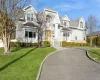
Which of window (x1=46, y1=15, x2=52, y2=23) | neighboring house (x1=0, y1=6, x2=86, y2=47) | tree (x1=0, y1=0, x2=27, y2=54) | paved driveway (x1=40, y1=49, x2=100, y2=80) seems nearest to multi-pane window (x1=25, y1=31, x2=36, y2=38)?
neighboring house (x1=0, y1=6, x2=86, y2=47)

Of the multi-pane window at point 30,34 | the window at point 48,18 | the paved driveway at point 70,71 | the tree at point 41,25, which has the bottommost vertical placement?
the paved driveway at point 70,71

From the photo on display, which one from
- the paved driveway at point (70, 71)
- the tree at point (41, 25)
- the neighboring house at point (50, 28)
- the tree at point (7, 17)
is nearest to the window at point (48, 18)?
the neighboring house at point (50, 28)

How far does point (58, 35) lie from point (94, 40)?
11662mm

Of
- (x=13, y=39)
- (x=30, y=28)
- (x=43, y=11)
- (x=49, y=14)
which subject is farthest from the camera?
(x=49, y=14)

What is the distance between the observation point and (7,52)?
21484 millimetres

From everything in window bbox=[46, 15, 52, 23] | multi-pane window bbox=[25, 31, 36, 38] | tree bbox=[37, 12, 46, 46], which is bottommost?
multi-pane window bbox=[25, 31, 36, 38]

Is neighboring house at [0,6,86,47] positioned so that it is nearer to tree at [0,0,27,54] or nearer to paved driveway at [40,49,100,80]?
tree at [0,0,27,54]

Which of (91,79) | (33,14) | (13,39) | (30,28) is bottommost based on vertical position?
(91,79)

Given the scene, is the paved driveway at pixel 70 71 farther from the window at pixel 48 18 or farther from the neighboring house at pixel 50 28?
the window at pixel 48 18

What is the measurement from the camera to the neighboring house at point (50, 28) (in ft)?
124

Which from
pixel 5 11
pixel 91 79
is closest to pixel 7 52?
pixel 5 11

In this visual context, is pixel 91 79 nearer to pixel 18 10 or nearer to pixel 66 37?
pixel 18 10

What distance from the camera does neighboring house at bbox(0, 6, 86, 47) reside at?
37781 mm

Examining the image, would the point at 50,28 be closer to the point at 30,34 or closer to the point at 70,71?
the point at 30,34
